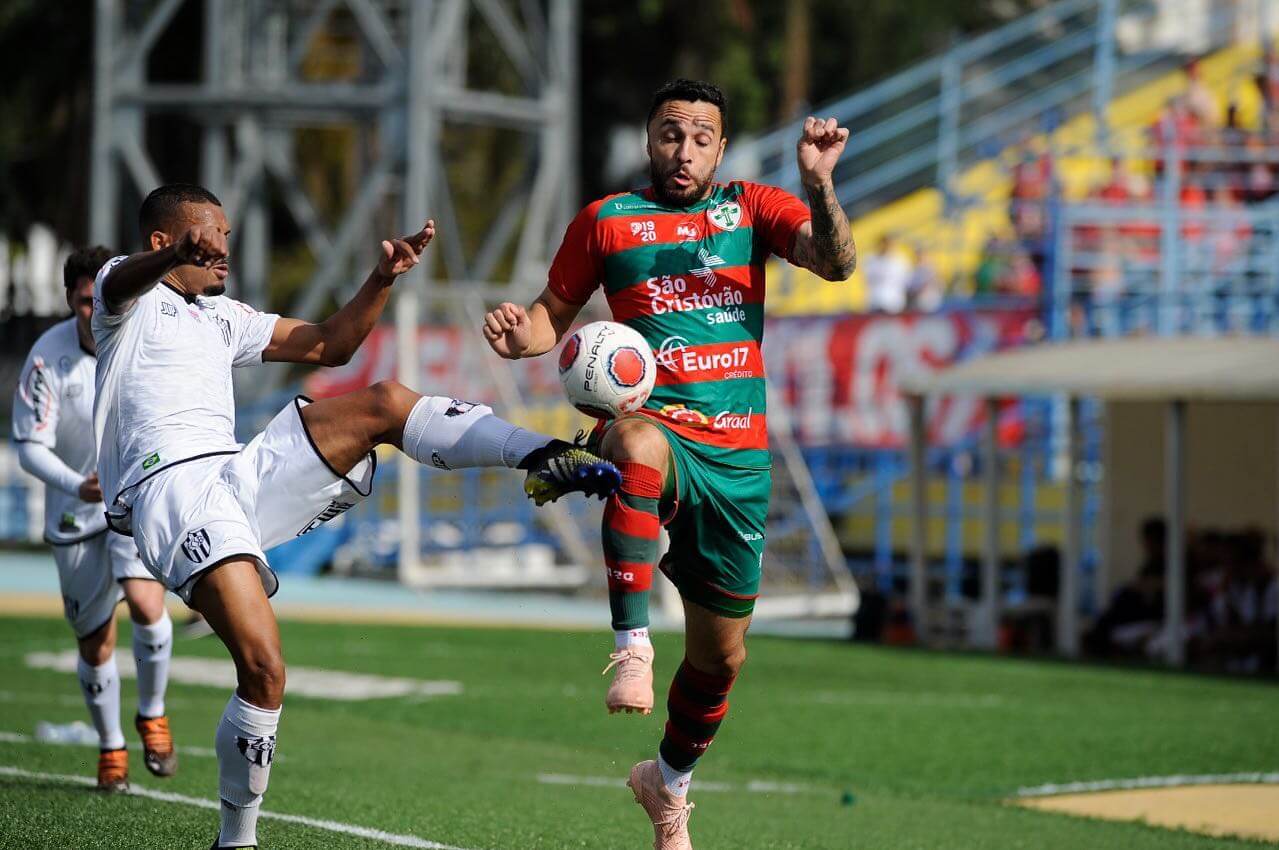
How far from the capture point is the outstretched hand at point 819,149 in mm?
6473

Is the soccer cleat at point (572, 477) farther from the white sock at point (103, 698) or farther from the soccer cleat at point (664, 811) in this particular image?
the white sock at point (103, 698)

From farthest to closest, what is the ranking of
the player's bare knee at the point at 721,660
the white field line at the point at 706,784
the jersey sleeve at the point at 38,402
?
the white field line at the point at 706,784, the jersey sleeve at the point at 38,402, the player's bare knee at the point at 721,660

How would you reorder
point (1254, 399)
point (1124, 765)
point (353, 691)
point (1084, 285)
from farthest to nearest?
1. point (1084, 285)
2. point (1254, 399)
3. point (353, 691)
4. point (1124, 765)

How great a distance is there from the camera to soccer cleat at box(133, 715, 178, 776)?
9.01 m

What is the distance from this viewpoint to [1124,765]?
10.9m

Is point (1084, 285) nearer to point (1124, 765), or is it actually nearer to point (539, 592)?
point (539, 592)

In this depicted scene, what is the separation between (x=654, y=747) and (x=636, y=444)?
17.4 ft

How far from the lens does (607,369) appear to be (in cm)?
650

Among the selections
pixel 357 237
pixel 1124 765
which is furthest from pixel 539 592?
pixel 1124 765

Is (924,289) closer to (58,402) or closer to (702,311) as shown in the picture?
(58,402)

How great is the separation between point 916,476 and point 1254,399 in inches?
150

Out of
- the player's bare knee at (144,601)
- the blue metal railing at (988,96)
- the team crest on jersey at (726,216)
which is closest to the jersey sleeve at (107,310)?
the team crest on jersey at (726,216)

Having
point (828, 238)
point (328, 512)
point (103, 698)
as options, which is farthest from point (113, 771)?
point (828, 238)

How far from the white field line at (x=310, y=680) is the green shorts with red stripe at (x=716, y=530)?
6.93 metres
